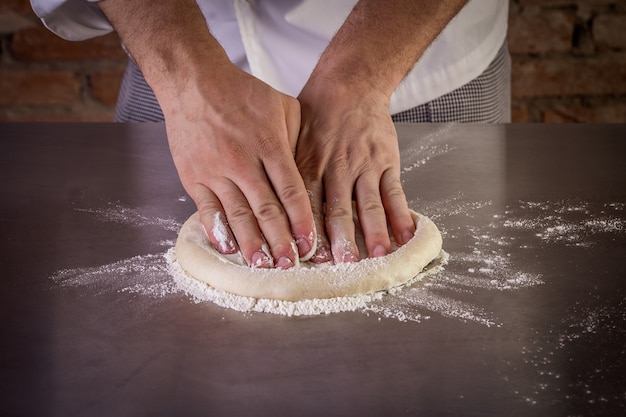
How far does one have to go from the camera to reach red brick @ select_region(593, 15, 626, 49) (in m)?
1.83

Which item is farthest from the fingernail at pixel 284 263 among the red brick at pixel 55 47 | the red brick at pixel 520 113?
the red brick at pixel 520 113

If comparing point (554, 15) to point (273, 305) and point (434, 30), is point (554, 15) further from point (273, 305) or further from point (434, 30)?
point (273, 305)

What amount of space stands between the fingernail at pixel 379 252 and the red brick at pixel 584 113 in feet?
4.35

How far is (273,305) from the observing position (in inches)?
25.0

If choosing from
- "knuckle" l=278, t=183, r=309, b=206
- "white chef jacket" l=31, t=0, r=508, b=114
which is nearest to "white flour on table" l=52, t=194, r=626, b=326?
"knuckle" l=278, t=183, r=309, b=206

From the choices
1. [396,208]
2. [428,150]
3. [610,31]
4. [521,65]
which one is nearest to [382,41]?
[428,150]

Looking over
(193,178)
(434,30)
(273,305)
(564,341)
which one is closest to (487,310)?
(564,341)

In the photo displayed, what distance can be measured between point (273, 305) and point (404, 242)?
0.18m

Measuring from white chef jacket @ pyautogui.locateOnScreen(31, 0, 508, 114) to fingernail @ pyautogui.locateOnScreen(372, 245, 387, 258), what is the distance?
0.47 meters

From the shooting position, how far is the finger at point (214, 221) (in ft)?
2.44

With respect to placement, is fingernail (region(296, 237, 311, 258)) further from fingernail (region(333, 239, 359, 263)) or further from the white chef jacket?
the white chef jacket

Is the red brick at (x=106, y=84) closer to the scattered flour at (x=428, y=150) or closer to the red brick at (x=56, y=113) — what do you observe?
the red brick at (x=56, y=113)

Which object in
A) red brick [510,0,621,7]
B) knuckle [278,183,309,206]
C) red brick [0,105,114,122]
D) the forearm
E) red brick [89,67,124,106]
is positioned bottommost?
red brick [0,105,114,122]

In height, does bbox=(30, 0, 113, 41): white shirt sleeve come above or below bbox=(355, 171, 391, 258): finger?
above
